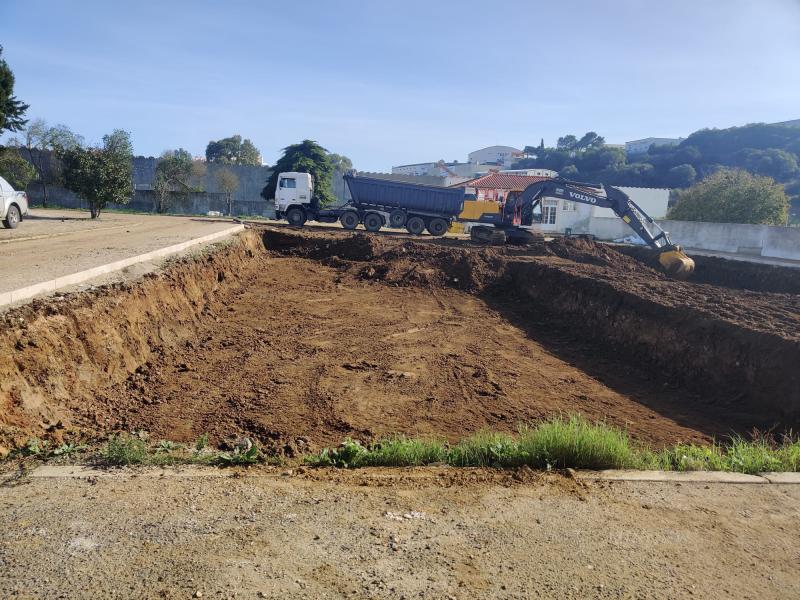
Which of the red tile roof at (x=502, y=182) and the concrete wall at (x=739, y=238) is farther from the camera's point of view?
the red tile roof at (x=502, y=182)

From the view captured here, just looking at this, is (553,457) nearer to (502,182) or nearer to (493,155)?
(502,182)

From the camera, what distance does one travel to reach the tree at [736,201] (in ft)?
96.3

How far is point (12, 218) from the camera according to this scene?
18.6 m

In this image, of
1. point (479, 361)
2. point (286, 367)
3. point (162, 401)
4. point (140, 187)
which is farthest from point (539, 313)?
point (140, 187)

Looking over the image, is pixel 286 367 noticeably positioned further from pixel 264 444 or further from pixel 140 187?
pixel 140 187

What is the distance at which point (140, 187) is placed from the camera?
161ft

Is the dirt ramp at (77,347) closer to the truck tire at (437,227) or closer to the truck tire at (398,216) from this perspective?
the truck tire at (398,216)

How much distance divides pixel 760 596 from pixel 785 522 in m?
1.03

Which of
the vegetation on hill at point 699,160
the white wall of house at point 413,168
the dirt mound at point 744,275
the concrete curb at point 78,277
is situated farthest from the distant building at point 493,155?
the concrete curb at point 78,277

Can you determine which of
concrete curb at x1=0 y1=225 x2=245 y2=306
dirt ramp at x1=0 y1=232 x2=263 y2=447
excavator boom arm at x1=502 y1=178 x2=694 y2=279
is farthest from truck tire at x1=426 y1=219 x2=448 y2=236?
dirt ramp at x1=0 y1=232 x2=263 y2=447

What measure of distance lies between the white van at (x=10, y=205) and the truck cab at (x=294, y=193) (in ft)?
39.9

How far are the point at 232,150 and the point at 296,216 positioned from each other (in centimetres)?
5353

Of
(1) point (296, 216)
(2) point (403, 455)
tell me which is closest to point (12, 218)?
(1) point (296, 216)

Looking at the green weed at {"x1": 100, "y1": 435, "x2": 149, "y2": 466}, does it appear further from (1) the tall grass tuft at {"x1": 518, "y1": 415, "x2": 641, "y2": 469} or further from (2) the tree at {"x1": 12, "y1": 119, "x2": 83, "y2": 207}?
(2) the tree at {"x1": 12, "y1": 119, "x2": 83, "y2": 207}
